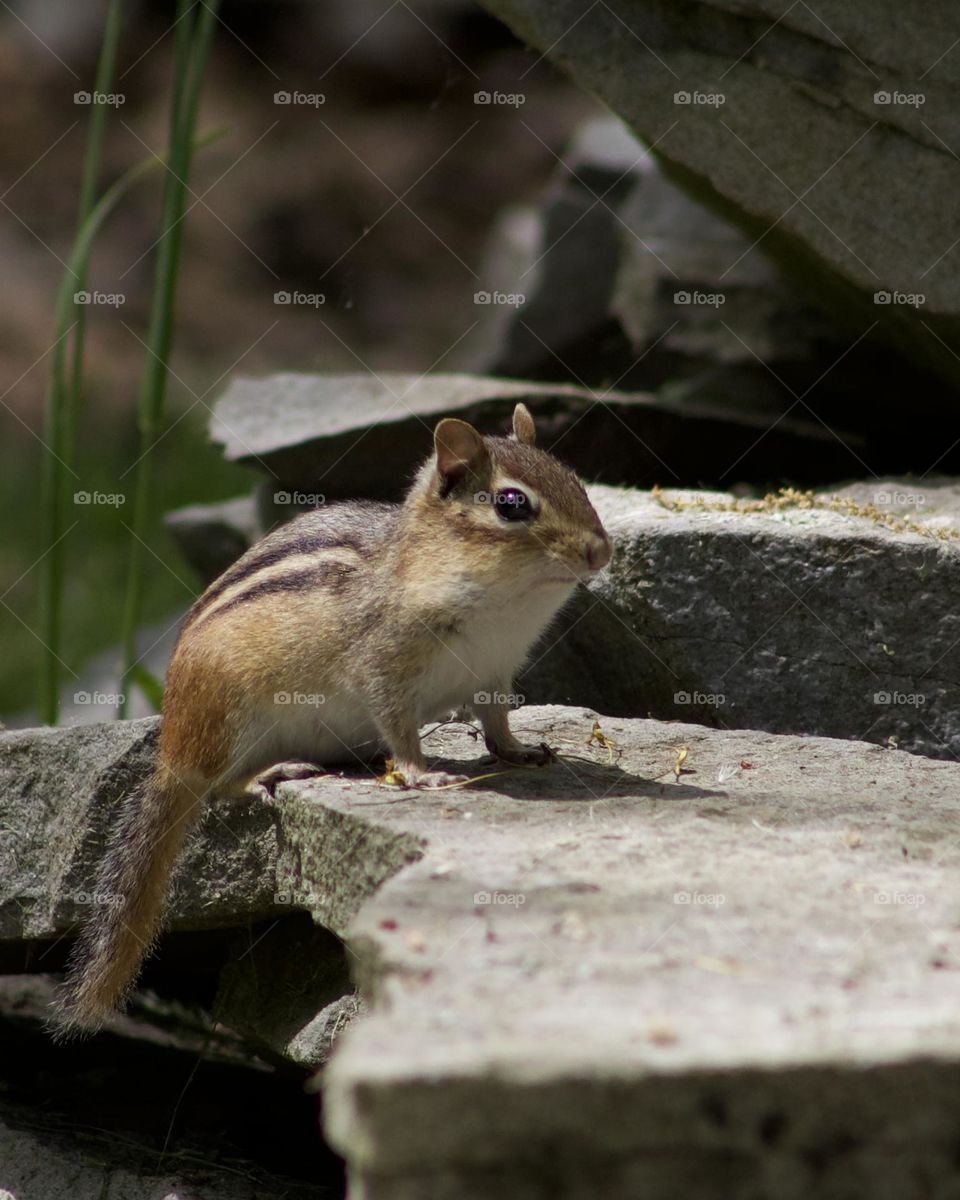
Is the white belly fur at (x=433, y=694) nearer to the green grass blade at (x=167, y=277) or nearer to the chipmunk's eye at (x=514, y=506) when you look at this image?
the chipmunk's eye at (x=514, y=506)

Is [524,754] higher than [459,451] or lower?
lower

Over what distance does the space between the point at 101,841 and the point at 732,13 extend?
143 inches

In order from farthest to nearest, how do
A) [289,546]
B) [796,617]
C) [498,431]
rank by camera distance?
[498,431], [796,617], [289,546]

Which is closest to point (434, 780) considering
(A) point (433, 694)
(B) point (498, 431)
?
(A) point (433, 694)

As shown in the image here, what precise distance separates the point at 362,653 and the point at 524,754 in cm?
54

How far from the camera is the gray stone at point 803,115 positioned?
17.5 feet

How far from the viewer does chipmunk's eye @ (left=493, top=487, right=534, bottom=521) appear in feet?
12.9

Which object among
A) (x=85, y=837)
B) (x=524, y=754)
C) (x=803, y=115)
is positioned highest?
(x=803, y=115)

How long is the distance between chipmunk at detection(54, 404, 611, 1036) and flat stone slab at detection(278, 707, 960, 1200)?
2.10ft

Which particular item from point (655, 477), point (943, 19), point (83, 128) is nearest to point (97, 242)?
point (83, 128)

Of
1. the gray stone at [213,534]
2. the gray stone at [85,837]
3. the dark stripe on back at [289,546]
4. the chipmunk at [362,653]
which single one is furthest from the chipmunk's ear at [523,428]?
the gray stone at [213,534]

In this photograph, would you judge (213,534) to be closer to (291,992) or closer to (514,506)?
(291,992)

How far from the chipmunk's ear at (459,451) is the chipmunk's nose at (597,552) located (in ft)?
1.33

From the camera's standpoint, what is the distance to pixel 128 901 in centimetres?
406
